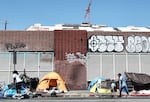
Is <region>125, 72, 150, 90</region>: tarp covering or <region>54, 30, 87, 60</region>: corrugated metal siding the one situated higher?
<region>54, 30, 87, 60</region>: corrugated metal siding

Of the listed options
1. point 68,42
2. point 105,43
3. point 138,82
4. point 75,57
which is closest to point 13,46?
point 68,42

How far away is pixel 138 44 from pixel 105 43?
3187mm

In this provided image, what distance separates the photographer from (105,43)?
3528 centimetres

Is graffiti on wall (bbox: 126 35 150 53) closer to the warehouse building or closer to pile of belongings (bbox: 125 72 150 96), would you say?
the warehouse building

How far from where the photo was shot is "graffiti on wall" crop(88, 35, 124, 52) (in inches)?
1383

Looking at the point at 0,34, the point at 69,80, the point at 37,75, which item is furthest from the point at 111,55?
the point at 0,34

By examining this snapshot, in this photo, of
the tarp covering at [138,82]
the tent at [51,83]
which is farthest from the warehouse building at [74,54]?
the tarp covering at [138,82]

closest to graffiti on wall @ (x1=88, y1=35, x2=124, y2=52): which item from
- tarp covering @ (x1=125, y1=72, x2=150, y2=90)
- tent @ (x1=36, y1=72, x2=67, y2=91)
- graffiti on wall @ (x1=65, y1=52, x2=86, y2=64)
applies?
graffiti on wall @ (x1=65, y1=52, x2=86, y2=64)

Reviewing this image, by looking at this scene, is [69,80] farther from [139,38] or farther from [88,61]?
[139,38]

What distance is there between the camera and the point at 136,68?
35.4 meters

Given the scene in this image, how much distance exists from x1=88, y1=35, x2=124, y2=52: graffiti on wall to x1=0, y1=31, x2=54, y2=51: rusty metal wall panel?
3.89 meters

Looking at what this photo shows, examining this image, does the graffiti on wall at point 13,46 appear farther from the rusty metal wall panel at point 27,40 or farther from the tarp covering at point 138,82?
the tarp covering at point 138,82

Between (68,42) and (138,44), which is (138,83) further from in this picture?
(68,42)

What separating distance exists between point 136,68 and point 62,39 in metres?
7.58
